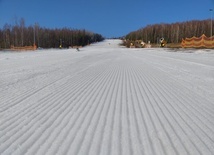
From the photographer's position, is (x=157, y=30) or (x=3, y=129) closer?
(x=3, y=129)

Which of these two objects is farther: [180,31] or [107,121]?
[180,31]

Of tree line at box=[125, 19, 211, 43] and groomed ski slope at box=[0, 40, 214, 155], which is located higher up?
tree line at box=[125, 19, 211, 43]

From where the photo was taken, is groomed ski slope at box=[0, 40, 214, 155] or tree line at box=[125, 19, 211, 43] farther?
tree line at box=[125, 19, 211, 43]

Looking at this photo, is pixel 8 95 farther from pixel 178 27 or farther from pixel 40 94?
pixel 178 27

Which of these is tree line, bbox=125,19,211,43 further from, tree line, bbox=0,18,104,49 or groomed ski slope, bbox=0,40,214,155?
groomed ski slope, bbox=0,40,214,155

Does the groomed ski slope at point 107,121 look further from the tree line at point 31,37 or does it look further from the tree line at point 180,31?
the tree line at point 180,31

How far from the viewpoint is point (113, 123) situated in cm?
481

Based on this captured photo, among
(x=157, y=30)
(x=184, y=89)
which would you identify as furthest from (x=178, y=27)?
(x=184, y=89)

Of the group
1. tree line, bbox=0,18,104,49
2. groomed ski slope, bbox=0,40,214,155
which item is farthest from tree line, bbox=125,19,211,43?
groomed ski slope, bbox=0,40,214,155

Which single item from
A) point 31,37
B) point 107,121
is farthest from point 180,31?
point 107,121

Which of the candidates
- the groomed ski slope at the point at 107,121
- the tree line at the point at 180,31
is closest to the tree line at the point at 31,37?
the tree line at the point at 180,31

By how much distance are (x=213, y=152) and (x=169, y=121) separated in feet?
4.63

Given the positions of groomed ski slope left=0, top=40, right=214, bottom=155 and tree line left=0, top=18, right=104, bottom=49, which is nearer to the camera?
groomed ski slope left=0, top=40, right=214, bottom=155

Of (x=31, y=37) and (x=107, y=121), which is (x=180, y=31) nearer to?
(x=31, y=37)
